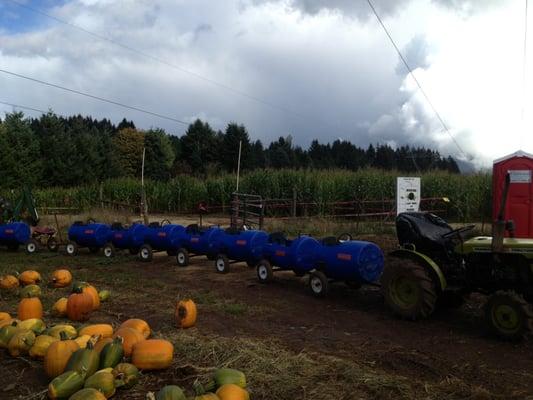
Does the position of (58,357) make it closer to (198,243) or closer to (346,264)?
(346,264)

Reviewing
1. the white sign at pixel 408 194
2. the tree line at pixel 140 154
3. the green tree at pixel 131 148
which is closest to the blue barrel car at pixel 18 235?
the white sign at pixel 408 194

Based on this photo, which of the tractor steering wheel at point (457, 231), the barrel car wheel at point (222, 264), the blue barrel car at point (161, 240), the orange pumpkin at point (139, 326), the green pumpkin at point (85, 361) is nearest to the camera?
the green pumpkin at point (85, 361)

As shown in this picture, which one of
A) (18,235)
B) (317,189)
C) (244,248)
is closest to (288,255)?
(244,248)

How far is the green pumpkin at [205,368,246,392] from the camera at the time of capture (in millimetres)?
4008

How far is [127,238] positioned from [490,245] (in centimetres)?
964

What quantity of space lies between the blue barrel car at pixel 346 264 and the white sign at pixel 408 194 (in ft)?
26.5

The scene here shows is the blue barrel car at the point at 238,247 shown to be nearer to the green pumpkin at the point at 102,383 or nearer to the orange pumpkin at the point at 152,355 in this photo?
the orange pumpkin at the point at 152,355

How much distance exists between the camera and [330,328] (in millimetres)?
6723

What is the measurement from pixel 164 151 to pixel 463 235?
58.9m

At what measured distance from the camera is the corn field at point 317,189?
26.0 metres

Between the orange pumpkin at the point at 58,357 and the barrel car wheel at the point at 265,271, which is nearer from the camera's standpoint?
the orange pumpkin at the point at 58,357

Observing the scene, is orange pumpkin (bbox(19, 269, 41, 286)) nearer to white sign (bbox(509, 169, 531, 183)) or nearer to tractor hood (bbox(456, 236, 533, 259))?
tractor hood (bbox(456, 236, 533, 259))

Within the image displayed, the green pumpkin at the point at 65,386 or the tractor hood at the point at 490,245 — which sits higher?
the tractor hood at the point at 490,245

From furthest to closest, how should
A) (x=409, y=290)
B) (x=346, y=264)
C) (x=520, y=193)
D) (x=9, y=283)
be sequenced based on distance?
1. (x=520, y=193)
2. (x=9, y=283)
3. (x=346, y=264)
4. (x=409, y=290)
